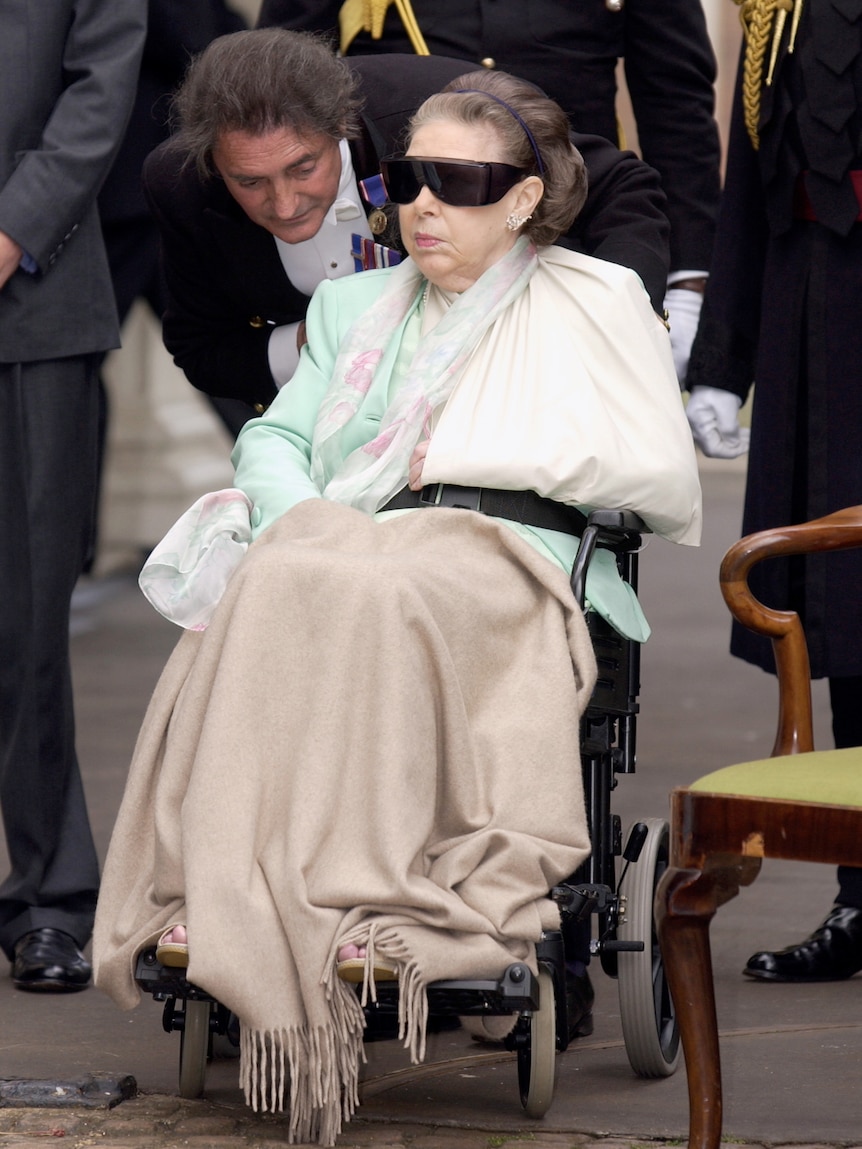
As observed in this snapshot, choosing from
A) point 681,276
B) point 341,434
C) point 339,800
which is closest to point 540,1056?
point 339,800

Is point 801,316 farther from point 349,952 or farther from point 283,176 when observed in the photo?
point 349,952

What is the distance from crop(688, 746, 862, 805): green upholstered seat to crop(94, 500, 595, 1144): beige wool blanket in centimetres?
27

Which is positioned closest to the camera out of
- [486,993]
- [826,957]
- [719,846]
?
[719,846]

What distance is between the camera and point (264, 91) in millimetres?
3080

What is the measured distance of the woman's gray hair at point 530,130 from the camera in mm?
2977

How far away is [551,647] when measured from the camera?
8.75ft

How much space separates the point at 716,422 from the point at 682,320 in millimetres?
256

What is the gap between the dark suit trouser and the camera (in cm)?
345

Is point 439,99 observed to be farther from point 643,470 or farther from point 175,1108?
point 175,1108

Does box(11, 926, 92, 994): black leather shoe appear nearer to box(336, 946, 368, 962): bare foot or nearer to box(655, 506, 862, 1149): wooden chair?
box(336, 946, 368, 962): bare foot

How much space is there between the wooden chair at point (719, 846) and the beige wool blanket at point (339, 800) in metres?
0.20

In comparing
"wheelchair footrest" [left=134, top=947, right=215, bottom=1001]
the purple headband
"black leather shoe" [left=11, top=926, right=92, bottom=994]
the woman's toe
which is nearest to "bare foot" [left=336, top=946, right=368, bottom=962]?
the woman's toe

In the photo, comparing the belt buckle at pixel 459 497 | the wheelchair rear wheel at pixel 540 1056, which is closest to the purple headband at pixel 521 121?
the belt buckle at pixel 459 497

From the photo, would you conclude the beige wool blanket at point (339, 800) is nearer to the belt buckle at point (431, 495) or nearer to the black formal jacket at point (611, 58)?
the belt buckle at point (431, 495)
